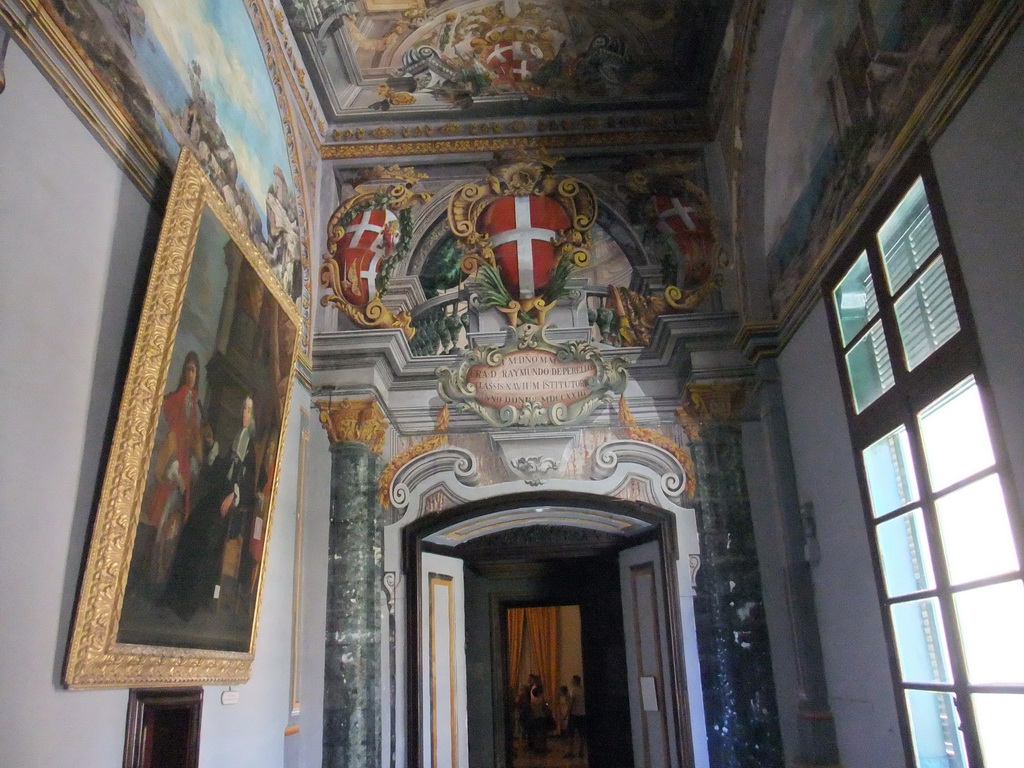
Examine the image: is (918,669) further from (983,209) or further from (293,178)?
(293,178)

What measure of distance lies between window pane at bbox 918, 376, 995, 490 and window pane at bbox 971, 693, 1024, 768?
0.92m

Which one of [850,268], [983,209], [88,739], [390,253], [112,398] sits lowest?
[88,739]

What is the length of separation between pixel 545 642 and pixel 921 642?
11800mm

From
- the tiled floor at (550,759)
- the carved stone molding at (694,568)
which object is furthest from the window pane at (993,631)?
the tiled floor at (550,759)

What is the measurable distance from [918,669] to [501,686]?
5932 mm

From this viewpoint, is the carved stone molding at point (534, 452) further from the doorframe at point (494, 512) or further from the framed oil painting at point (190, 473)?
the framed oil painting at point (190, 473)

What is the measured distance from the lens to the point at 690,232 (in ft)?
22.7

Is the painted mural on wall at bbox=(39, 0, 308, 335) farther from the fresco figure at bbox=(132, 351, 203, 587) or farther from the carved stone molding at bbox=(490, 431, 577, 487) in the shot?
the carved stone molding at bbox=(490, 431, 577, 487)

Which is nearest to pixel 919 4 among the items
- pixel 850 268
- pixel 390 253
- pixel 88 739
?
pixel 850 268

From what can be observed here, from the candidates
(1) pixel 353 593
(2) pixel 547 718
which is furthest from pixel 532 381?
(2) pixel 547 718

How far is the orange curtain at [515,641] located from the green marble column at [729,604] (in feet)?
31.7

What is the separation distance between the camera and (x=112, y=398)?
353 cm

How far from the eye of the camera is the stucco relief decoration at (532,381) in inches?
256

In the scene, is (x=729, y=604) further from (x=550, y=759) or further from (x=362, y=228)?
(x=550, y=759)
